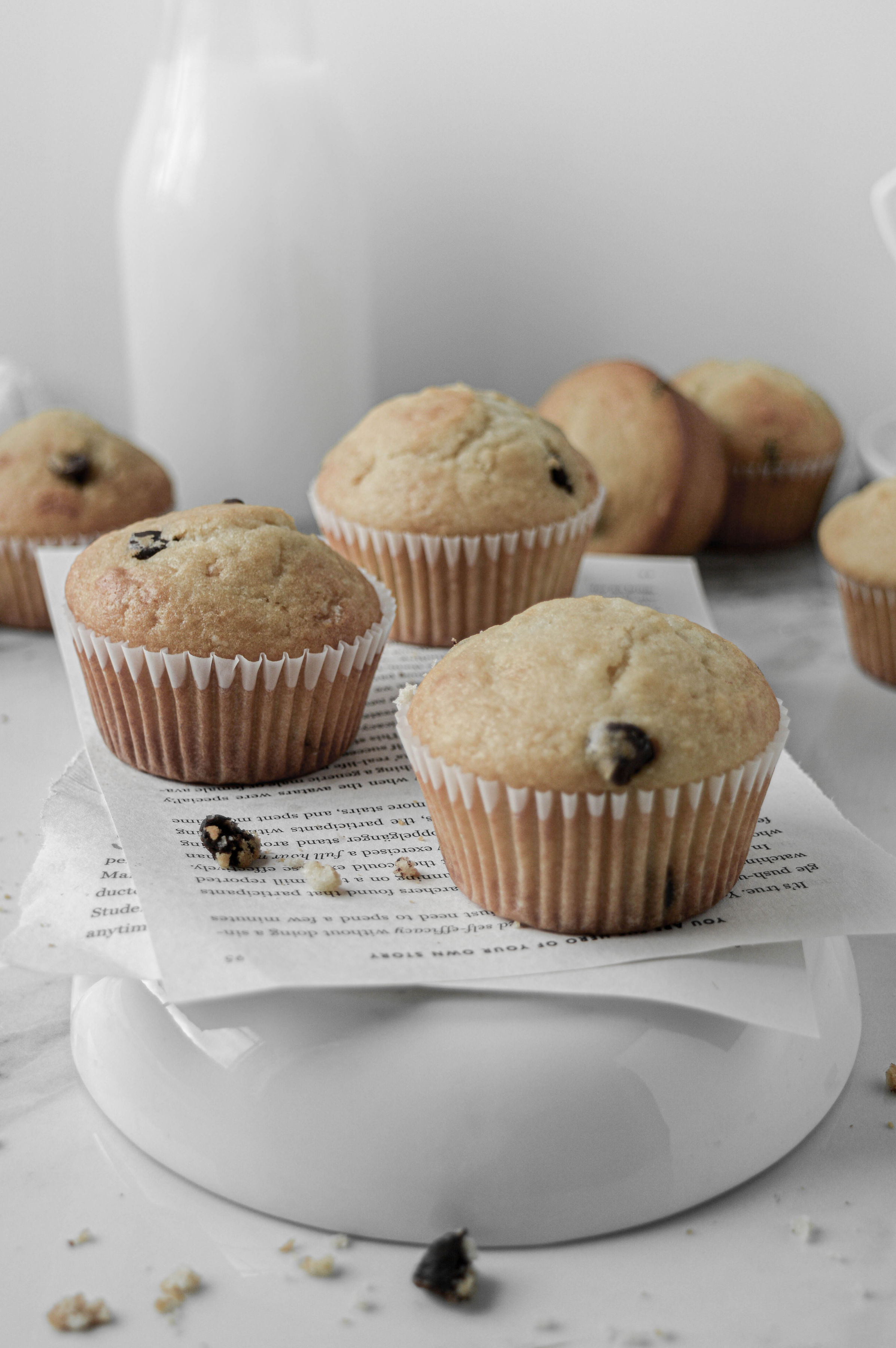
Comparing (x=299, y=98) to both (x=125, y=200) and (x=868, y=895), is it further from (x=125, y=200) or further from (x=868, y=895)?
(x=868, y=895)

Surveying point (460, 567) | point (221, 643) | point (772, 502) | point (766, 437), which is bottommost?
point (772, 502)

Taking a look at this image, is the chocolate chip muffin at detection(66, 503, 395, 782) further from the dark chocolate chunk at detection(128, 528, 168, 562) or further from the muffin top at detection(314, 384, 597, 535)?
the muffin top at detection(314, 384, 597, 535)

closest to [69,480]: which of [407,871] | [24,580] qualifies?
[24,580]

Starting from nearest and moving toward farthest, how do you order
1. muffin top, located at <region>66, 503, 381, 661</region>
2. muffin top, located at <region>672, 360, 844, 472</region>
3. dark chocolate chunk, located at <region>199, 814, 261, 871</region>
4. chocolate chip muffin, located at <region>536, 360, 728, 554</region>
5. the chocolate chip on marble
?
1. the chocolate chip on marble
2. dark chocolate chunk, located at <region>199, 814, 261, 871</region>
3. muffin top, located at <region>66, 503, 381, 661</region>
4. chocolate chip muffin, located at <region>536, 360, 728, 554</region>
5. muffin top, located at <region>672, 360, 844, 472</region>

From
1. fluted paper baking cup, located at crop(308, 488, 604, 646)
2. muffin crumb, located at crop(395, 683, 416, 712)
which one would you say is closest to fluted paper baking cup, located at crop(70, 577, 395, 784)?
muffin crumb, located at crop(395, 683, 416, 712)

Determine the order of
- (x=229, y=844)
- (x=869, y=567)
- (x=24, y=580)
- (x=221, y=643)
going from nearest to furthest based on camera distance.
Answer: (x=229, y=844), (x=221, y=643), (x=869, y=567), (x=24, y=580)

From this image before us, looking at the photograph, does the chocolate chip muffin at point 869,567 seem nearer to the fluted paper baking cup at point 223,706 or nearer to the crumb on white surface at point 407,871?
the fluted paper baking cup at point 223,706

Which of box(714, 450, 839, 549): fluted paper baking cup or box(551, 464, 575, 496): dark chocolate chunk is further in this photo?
box(714, 450, 839, 549): fluted paper baking cup

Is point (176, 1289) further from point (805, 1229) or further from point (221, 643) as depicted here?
point (221, 643)
